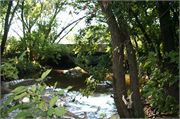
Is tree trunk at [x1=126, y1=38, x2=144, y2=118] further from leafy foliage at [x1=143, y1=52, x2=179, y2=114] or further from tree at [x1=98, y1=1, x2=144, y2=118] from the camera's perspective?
leafy foliage at [x1=143, y1=52, x2=179, y2=114]

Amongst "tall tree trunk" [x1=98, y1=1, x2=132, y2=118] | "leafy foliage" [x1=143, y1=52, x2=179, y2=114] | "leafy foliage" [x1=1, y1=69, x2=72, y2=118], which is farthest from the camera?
"tall tree trunk" [x1=98, y1=1, x2=132, y2=118]

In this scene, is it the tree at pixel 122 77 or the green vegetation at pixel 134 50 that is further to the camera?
the tree at pixel 122 77

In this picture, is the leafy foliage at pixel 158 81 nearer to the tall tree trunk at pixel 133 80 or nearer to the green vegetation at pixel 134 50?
the green vegetation at pixel 134 50

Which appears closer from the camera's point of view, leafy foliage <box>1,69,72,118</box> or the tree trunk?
leafy foliage <box>1,69,72,118</box>

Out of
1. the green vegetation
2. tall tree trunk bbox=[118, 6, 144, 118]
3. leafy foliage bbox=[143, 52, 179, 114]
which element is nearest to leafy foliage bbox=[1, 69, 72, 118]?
the green vegetation

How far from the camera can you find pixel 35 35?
33.0 ft

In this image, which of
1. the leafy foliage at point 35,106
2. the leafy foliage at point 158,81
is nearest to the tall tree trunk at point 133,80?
the leafy foliage at point 158,81

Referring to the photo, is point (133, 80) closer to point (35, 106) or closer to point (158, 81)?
point (158, 81)

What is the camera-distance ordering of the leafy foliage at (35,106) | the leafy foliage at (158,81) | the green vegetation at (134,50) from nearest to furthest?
the leafy foliage at (35,106) → the leafy foliage at (158,81) → the green vegetation at (134,50)

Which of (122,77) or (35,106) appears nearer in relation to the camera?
(35,106)

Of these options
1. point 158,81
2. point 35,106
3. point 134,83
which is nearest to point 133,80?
point 134,83

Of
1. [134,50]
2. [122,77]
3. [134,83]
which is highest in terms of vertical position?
[134,50]

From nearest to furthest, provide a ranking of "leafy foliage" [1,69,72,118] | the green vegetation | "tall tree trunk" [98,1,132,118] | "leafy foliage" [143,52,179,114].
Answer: "leafy foliage" [1,69,72,118]
"leafy foliage" [143,52,179,114]
the green vegetation
"tall tree trunk" [98,1,132,118]

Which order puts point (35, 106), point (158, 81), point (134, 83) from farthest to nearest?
point (134, 83) → point (158, 81) → point (35, 106)
